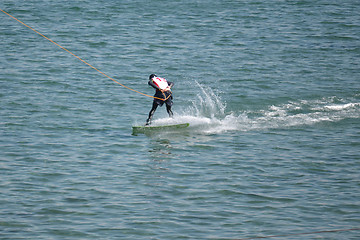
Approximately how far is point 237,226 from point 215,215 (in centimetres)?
82

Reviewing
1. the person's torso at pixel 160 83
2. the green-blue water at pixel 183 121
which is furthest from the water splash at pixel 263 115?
the person's torso at pixel 160 83

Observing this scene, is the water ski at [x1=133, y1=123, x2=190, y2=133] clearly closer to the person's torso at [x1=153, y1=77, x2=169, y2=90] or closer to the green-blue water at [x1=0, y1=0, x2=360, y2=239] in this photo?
the green-blue water at [x1=0, y1=0, x2=360, y2=239]

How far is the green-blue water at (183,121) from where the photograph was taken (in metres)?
15.5

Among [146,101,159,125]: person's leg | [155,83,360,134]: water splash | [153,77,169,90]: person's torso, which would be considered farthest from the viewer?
[155,83,360,134]: water splash

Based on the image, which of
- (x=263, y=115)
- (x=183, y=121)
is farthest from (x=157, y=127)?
(x=263, y=115)

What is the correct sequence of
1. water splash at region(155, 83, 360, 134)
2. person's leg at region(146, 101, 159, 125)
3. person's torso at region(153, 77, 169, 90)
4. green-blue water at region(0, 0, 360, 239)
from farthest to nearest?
water splash at region(155, 83, 360, 134) < person's leg at region(146, 101, 159, 125) < person's torso at region(153, 77, 169, 90) < green-blue water at region(0, 0, 360, 239)

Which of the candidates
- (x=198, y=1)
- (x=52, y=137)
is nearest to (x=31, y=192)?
(x=52, y=137)

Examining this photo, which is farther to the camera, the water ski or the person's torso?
the water ski

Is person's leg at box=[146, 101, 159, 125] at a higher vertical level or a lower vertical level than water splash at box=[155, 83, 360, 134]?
higher

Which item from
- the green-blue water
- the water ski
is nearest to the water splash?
the green-blue water

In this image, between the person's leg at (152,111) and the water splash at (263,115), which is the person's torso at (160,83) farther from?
the water splash at (263,115)

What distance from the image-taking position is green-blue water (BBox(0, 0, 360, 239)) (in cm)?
1552

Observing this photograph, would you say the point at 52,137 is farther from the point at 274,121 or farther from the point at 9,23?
the point at 9,23

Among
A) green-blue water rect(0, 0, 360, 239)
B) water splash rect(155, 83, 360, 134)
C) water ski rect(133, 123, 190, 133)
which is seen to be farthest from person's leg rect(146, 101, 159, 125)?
green-blue water rect(0, 0, 360, 239)
